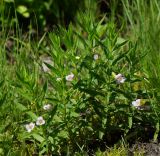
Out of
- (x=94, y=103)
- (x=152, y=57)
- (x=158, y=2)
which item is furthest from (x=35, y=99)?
(x=158, y=2)

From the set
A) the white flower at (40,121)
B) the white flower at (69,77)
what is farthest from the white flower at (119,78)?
the white flower at (40,121)

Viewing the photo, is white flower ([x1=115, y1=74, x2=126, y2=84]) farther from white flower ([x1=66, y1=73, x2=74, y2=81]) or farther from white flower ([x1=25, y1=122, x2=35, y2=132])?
white flower ([x1=25, y1=122, x2=35, y2=132])

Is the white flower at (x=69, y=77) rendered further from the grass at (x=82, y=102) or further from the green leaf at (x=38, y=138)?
the green leaf at (x=38, y=138)

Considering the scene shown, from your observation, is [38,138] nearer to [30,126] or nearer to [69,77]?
[30,126]

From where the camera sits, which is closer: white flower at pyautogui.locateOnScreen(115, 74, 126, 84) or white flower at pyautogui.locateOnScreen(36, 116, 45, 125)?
white flower at pyautogui.locateOnScreen(36, 116, 45, 125)

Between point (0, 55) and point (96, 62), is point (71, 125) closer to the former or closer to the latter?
point (96, 62)

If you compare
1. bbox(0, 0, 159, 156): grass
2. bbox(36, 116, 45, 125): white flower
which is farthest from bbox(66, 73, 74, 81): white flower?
bbox(36, 116, 45, 125): white flower

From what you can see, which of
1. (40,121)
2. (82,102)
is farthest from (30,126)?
(82,102)

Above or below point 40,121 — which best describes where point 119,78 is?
above
